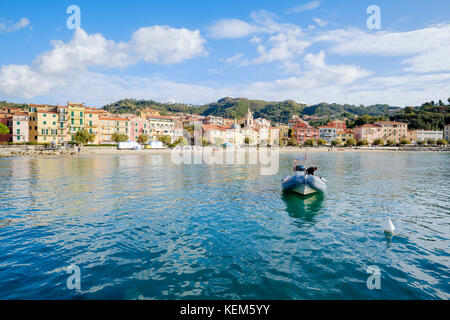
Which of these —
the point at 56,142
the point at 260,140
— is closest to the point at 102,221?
the point at 56,142

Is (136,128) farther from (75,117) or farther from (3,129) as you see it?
(3,129)

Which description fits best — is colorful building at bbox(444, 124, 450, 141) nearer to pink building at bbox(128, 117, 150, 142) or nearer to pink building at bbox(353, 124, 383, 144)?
pink building at bbox(353, 124, 383, 144)

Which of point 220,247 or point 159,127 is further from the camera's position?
point 159,127

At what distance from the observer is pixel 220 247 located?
36.7 feet

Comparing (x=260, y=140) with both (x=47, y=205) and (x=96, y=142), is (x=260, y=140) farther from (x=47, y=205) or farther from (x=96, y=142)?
(x=47, y=205)

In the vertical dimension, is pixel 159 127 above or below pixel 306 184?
above

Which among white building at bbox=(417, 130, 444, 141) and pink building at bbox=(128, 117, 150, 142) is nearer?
pink building at bbox=(128, 117, 150, 142)

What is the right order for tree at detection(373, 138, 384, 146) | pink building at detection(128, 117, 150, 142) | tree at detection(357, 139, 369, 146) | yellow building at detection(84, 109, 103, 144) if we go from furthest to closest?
tree at detection(357, 139, 369, 146) < tree at detection(373, 138, 384, 146) < pink building at detection(128, 117, 150, 142) < yellow building at detection(84, 109, 103, 144)

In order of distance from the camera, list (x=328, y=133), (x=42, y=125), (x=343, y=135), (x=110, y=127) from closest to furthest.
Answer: (x=42, y=125)
(x=110, y=127)
(x=343, y=135)
(x=328, y=133)

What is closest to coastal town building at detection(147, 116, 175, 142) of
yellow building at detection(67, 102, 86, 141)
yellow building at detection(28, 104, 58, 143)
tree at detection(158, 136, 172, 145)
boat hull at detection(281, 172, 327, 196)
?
tree at detection(158, 136, 172, 145)

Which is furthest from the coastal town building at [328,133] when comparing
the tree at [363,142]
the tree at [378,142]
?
the tree at [378,142]

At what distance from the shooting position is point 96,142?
10438 centimetres

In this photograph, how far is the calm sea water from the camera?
8062mm

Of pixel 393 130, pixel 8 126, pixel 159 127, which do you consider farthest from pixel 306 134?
pixel 8 126
